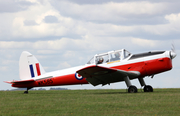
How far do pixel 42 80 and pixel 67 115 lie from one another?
40.1 ft

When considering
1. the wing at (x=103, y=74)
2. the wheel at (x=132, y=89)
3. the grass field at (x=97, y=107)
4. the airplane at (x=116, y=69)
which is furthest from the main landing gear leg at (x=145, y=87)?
the grass field at (x=97, y=107)

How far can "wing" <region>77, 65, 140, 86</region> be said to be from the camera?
607 inches

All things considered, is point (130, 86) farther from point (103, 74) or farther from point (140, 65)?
point (103, 74)

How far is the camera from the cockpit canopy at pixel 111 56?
16719mm

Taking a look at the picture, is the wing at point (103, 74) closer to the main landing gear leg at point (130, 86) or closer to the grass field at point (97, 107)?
the main landing gear leg at point (130, 86)

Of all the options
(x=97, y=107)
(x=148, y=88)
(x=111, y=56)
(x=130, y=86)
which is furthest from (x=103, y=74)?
(x=97, y=107)

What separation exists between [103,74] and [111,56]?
1.48 m

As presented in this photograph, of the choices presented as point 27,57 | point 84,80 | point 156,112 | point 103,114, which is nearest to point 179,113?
point 156,112

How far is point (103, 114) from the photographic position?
284 inches

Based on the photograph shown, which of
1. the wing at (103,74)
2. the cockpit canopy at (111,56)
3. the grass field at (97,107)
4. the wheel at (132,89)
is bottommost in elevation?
the grass field at (97,107)

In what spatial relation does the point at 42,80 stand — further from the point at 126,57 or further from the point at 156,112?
the point at 156,112

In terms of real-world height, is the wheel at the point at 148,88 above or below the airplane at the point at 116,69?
below

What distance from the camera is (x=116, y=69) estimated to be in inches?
620

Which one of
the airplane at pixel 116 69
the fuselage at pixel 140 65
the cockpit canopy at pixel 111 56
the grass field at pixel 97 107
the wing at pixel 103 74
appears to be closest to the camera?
the grass field at pixel 97 107
